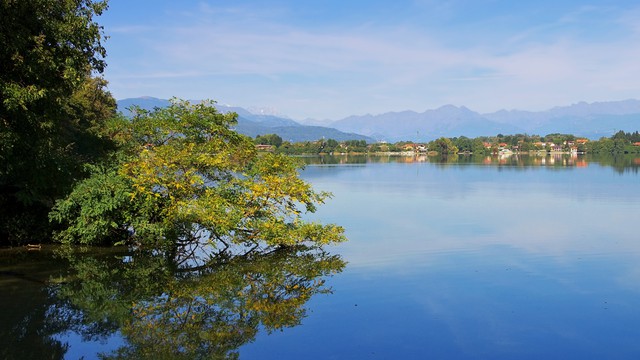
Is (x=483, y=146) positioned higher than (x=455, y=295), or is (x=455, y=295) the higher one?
(x=483, y=146)

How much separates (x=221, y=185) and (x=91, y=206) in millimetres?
3729

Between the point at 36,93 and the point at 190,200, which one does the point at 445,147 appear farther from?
the point at 36,93

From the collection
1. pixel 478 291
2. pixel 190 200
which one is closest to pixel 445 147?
pixel 190 200

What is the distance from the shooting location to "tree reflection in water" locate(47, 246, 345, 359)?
360 inches

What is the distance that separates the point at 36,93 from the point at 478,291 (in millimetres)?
10696

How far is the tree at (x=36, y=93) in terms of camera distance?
11797mm

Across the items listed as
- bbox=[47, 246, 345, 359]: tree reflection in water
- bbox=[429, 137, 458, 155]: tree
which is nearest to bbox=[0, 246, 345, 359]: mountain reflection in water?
bbox=[47, 246, 345, 359]: tree reflection in water

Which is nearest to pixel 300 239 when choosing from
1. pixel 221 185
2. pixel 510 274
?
pixel 221 185

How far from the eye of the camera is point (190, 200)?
1644cm

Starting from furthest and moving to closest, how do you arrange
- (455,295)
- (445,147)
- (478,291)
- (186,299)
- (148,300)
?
(445,147)
(478,291)
(455,295)
(186,299)
(148,300)

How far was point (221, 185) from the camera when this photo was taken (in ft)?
55.3

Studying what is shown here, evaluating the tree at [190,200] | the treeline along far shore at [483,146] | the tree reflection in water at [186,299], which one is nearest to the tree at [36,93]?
the tree at [190,200]

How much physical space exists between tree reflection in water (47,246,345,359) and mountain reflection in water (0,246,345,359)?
0.02 metres

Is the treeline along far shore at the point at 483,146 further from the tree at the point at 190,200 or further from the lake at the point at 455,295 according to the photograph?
the tree at the point at 190,200
